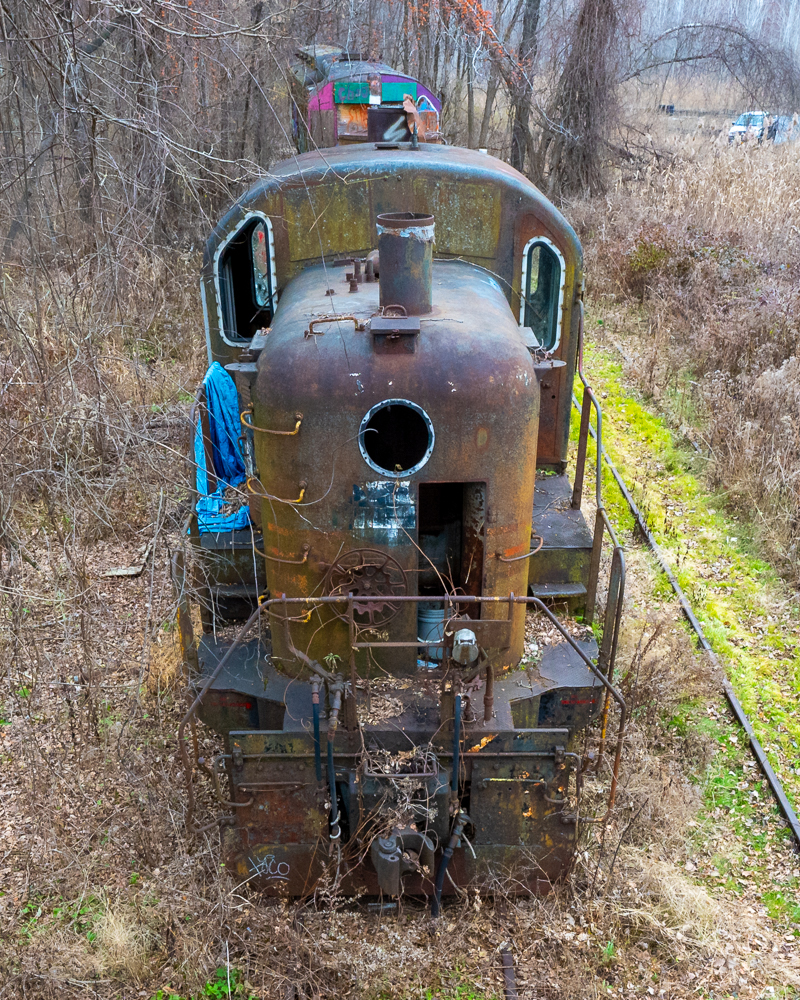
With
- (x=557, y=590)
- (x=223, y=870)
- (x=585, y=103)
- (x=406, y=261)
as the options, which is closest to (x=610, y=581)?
(x=557, y=590)

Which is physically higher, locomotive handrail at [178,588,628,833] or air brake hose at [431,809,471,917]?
locomotive handrail at [178,588,628,833]

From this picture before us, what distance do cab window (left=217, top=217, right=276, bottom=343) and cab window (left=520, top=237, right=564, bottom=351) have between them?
163cm

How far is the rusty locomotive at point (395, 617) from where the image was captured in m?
4.21

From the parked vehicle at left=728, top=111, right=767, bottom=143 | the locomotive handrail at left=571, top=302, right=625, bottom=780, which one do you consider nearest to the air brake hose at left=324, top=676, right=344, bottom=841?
the locomotive handrail at left=571, top=302, right=625, bottom=780

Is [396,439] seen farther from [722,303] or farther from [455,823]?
[722,303]

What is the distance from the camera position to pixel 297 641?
470 centimetres

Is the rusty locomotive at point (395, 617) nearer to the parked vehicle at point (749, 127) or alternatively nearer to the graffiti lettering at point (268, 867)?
the graffiti lettering at point (268, 867)

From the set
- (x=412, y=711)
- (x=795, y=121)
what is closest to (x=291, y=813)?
(x=412, y=711)

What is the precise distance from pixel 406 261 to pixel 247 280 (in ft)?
7.06

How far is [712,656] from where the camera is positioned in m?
6.67

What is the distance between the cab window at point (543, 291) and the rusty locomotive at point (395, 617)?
569mm

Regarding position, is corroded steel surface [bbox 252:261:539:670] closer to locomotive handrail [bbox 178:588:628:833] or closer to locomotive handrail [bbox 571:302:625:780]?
locomotive handrail [bbox 178:588:628:833]

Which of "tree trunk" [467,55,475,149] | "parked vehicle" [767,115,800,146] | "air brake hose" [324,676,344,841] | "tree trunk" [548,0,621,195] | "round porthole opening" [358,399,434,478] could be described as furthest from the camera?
"tree trunk" [467,55,475,149]

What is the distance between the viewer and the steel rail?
18.3ft
